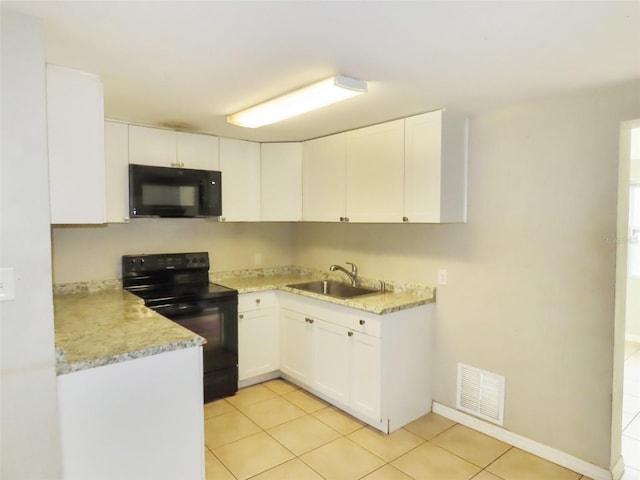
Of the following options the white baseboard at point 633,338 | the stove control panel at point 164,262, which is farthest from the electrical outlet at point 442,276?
the white baseboard at point 633,338

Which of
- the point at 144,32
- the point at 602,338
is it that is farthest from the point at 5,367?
the point at 602,338

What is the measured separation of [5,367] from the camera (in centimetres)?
140

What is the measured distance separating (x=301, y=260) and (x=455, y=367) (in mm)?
1939

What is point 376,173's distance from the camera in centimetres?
300

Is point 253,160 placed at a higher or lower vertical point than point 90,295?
higher

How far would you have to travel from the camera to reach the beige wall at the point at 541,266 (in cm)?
224

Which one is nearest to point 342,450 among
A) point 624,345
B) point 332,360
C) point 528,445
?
point 332,360

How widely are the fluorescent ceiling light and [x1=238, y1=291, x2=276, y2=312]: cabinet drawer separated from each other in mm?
1441

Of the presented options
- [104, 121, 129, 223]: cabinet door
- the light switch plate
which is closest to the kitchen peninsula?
the light switch plate

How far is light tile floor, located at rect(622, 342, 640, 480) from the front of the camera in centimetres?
239

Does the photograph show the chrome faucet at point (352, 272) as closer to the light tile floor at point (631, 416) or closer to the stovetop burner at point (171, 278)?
the stovetop burner at point (171, 278)

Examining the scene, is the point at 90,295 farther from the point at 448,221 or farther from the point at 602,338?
the point at 602,338

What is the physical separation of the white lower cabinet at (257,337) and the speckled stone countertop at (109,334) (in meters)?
0.97

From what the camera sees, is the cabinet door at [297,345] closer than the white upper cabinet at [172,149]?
No
